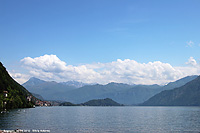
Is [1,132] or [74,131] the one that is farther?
[74,131]

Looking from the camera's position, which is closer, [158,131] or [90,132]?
[90,132]

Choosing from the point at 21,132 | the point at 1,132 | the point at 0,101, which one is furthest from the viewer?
the point at 0,101

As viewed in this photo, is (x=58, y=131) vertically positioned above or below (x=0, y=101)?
below

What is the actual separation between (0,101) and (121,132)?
4853 inches

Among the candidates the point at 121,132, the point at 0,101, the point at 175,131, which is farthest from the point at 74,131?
the point at 0,101

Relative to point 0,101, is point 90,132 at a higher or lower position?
lower

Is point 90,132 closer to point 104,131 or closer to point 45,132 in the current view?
point 104,131

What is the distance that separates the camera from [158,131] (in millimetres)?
93938

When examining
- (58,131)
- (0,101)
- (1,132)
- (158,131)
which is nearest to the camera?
(1,132)

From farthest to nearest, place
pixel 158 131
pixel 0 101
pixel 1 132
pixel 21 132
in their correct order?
pixel 0 101 < pixel 158 131 < pixel 21 132 < pixel 1 132

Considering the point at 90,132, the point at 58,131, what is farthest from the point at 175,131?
the point at 58,131

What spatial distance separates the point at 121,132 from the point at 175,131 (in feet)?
78.2

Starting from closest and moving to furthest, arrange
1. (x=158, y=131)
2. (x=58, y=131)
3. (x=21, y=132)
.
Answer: (x=21, y=132)
(x=58, y=131)
(x=158, y=131)

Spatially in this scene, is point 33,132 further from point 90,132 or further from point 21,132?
point 90,132
